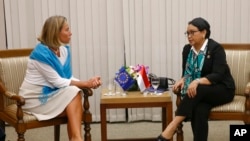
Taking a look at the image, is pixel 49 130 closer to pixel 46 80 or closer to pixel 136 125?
pixel 136 125

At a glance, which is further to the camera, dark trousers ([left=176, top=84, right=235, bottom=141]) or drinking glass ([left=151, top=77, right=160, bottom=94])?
drinking glass ([left=151, top=77, right=160, bottom=94])

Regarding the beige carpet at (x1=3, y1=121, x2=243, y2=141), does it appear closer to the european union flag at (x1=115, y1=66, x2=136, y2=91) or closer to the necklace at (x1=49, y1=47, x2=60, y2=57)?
the european union flag at (x1=115, y1=66, x2=136, y2=91)

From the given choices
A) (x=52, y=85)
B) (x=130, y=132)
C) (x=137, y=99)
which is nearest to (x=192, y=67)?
(x=137, y=99)

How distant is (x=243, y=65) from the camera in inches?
162

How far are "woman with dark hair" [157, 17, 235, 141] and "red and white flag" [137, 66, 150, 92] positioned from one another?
0.98ft

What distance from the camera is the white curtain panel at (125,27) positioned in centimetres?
480

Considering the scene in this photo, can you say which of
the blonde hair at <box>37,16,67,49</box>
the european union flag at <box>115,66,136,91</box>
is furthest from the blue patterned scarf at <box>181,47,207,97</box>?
the blonde hair at <box>37,16,67,49</box>

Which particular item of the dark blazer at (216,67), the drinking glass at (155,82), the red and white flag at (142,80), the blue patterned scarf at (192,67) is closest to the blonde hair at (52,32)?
the red and white flag at (142,80)

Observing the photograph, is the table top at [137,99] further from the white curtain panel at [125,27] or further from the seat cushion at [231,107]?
the white curtain panel at [125,27]

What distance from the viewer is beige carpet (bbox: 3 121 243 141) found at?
14.9ft

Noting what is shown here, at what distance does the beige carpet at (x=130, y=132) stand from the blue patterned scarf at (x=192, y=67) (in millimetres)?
752

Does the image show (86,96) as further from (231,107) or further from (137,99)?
(231,107)

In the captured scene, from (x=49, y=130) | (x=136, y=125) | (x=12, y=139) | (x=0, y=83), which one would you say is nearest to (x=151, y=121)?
(x=136, y=125)

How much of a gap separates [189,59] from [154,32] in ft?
3.12
